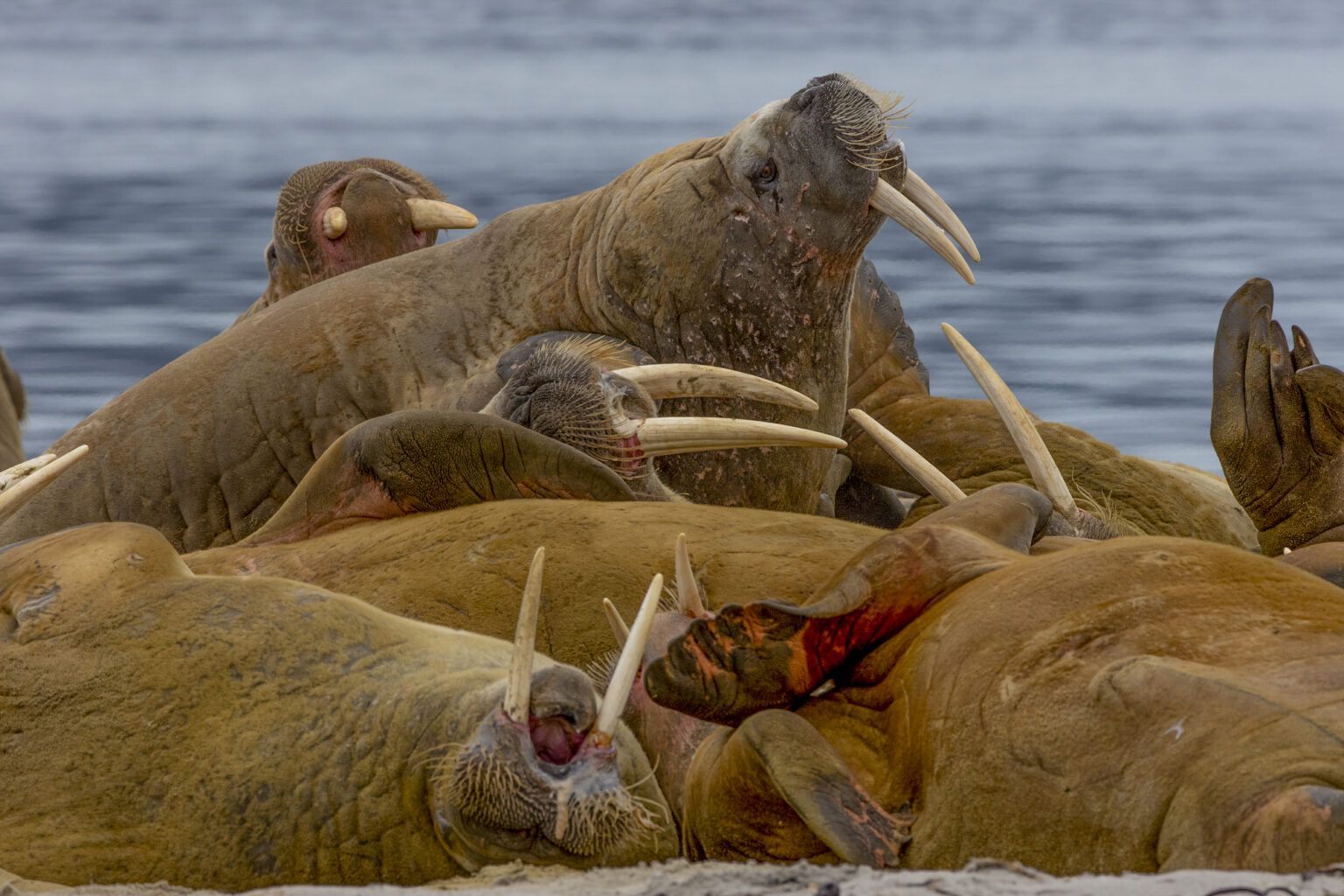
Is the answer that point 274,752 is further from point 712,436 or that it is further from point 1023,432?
point 1023,432

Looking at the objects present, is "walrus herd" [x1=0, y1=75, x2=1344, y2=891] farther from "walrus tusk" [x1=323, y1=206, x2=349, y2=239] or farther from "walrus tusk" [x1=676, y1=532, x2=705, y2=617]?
"walrus tusk" [x1=323, y1=206, x2=349, y2=239]

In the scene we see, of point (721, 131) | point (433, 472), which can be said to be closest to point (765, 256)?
point (433, 472)

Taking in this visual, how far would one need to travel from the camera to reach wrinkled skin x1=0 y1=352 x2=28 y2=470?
21.0 ft

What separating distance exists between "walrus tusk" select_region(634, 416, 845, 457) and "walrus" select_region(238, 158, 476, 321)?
193 cm

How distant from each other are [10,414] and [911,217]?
3.64m

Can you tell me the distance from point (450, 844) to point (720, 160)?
94.1 inches

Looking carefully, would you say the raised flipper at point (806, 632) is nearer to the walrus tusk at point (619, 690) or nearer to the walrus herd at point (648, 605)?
the walrus herd at point (648, 605)

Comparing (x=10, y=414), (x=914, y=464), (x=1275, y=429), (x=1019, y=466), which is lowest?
(x=10, y=414)

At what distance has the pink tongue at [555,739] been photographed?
7.93 ft

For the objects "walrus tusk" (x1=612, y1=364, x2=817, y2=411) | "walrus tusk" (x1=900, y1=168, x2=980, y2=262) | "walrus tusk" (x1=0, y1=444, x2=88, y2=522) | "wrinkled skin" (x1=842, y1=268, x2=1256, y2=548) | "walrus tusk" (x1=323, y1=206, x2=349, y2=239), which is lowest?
"wrinkled skin" (x1=842, y1=268, x2=1256, y2=548)

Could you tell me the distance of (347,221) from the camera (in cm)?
573

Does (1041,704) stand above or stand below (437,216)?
below

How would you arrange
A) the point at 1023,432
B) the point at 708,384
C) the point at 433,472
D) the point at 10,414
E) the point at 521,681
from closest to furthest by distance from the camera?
the point at 521,681, the point at 433,472, the point at 1023,432, the point at 708,384, the point at 10,414

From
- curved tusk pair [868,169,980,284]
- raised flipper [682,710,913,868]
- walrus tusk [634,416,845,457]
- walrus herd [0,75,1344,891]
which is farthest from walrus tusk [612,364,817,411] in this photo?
raised flipper [682,710,913,868]
